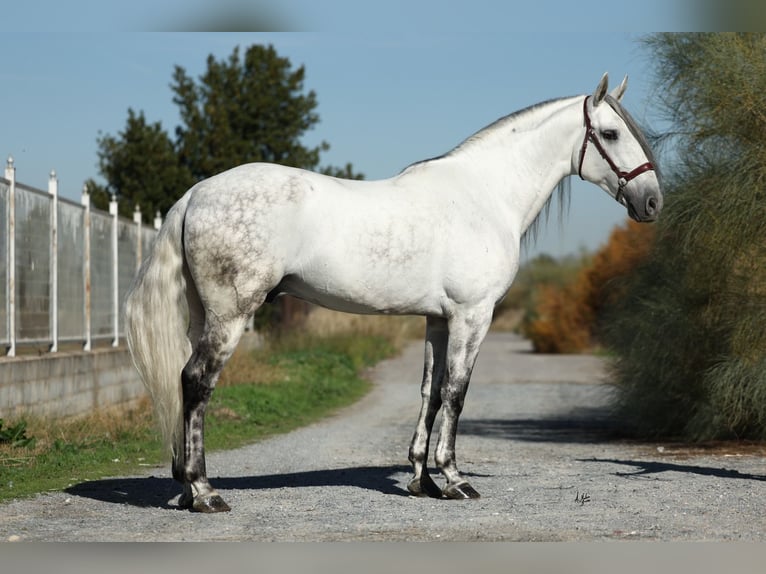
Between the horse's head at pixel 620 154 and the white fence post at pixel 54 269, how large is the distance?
23.8 feet

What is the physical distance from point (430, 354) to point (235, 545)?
2.81 meters

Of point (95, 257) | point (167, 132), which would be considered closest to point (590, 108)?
point (95, 257)

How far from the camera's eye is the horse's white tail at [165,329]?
699 cm

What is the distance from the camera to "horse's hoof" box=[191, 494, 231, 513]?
672cm

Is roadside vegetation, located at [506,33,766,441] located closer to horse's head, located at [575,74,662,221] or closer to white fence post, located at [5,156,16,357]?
horse's head, located at [575,74,662,221]

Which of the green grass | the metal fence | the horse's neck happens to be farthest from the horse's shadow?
the metal fence

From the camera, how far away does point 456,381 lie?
7461 mm

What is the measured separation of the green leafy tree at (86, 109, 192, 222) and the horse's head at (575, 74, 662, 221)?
55.6ft

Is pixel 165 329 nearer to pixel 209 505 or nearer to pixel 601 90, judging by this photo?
pixel 209 505

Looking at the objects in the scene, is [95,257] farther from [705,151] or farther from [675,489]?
[675,489]

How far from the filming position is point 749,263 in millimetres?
11023

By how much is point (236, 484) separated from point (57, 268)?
19.0 ft

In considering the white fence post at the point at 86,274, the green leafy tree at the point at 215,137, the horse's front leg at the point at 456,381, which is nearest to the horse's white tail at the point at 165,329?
the horse's front leg at the point at 456,381

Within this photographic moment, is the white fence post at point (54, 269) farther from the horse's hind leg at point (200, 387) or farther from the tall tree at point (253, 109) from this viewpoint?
the tall tree at point (253, 109)
